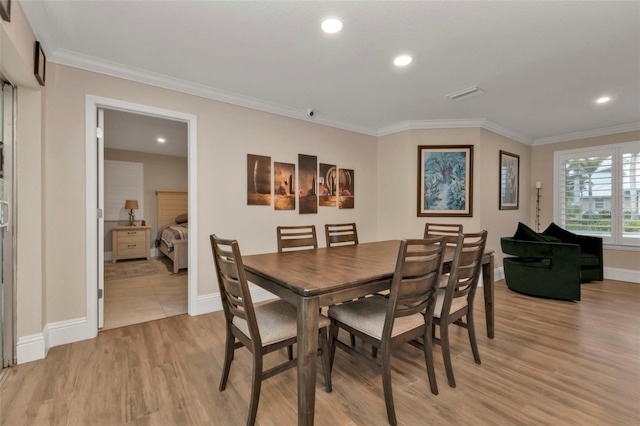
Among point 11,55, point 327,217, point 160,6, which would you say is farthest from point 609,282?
point 11,55

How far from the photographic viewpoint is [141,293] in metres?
3.69

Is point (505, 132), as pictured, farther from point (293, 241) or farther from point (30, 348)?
point (30, 348)

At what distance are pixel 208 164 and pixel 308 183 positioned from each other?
136 cm

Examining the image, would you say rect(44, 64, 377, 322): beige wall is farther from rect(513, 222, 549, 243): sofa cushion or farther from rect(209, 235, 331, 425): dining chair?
rect(513, 222, 549, 243): sofa cushion

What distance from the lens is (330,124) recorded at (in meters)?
4.14

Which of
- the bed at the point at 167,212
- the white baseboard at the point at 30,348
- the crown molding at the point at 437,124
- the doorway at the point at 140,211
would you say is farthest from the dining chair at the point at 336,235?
the bed at the point at 167,212

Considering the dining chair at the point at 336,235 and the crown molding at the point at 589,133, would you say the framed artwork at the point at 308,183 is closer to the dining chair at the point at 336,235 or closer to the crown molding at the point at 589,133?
the dining chair at the point at 336,235

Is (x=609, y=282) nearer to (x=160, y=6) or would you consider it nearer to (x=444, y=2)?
(x=444, y=2)

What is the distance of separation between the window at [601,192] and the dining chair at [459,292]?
14.1 feet

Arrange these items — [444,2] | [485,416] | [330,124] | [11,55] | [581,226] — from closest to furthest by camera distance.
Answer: [485,416], [11,55], [444,2], [330,124], [581,226]

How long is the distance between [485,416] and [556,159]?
17.2 feet

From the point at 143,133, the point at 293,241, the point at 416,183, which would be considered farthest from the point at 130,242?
the point at 416,183

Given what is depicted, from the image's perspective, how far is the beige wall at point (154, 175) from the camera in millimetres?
6164

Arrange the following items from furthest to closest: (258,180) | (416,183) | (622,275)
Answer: (622,275) → (416,183) → (258,180)
